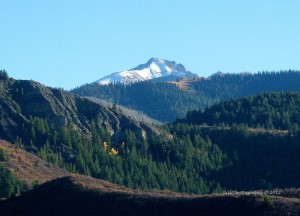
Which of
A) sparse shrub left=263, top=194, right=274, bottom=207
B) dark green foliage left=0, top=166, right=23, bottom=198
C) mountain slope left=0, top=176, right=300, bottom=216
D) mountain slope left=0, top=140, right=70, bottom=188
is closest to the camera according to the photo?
sparse shrub left=263, top=194, right=274, bottom=207

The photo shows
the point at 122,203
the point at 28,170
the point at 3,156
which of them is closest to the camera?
the point at 122,203

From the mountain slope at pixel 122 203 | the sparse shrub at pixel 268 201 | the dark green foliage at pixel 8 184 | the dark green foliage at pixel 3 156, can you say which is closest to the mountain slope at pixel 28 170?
the dark green foliage at pixel 3 156

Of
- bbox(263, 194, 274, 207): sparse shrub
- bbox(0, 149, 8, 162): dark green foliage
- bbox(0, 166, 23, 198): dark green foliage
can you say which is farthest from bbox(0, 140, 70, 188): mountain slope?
bbox(263, 194, 274, 207): sparse shrub

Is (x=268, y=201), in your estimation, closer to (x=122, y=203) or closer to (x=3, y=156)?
(x=122, y=203)

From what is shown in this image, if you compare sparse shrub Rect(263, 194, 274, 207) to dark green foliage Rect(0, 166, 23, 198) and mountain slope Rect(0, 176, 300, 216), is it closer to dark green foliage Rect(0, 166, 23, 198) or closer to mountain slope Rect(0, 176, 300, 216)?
mountain slope Rect(0, 176, 300, 216)

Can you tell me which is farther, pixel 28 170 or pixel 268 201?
pixel 28 170

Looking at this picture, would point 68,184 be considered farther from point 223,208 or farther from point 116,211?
point 223,208

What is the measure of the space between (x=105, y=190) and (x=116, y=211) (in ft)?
36.0

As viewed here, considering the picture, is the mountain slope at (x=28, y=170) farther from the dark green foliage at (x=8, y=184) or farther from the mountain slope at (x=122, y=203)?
the mountain slope at (x=122, y=203)

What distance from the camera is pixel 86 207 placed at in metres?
114

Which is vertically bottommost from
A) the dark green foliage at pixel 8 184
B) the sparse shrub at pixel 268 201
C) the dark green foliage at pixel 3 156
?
the sparse shrub at pixel 268 201

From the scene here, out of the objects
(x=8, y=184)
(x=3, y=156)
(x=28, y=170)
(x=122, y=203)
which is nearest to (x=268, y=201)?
(x=122, y=203)

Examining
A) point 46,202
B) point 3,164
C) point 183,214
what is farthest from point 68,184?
point 3,164

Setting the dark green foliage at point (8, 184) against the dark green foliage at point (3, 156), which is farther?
the dark green foliage at point (3, 156)
